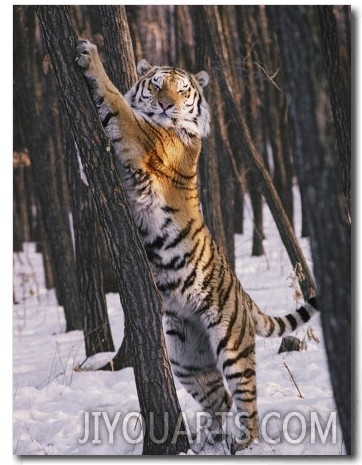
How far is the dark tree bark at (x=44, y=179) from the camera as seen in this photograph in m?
8.20

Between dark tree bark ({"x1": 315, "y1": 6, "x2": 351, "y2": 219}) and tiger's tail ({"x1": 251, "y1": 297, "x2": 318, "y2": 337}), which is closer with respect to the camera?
tiger's tail ({"x1": 251, "y1": 297, "x2": 318, "y2": 337})

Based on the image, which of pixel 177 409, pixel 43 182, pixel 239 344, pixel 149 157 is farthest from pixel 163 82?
pixel 43 182

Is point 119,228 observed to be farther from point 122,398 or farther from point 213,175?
point 213,175

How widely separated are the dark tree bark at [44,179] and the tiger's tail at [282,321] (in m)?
3.51

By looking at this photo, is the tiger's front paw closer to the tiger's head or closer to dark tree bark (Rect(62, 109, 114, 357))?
the tiger's head

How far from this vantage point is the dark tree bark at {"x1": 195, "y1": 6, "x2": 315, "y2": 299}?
21.3 ft

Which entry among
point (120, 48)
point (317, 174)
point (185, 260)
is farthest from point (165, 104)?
point (317, 174)

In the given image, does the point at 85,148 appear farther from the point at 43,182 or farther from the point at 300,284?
the point at 43,182

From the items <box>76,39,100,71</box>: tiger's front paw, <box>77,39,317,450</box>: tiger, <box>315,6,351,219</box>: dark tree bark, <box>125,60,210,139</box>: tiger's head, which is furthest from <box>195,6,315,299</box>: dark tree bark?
<box>76,39,100,71</box>: tiger's front paw

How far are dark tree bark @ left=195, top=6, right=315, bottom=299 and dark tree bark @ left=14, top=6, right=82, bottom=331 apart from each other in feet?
6.89

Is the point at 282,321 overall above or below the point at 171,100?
below

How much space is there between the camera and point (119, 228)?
406 centimetres

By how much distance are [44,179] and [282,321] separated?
4.33 metres

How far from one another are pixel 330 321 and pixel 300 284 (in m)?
3.59
